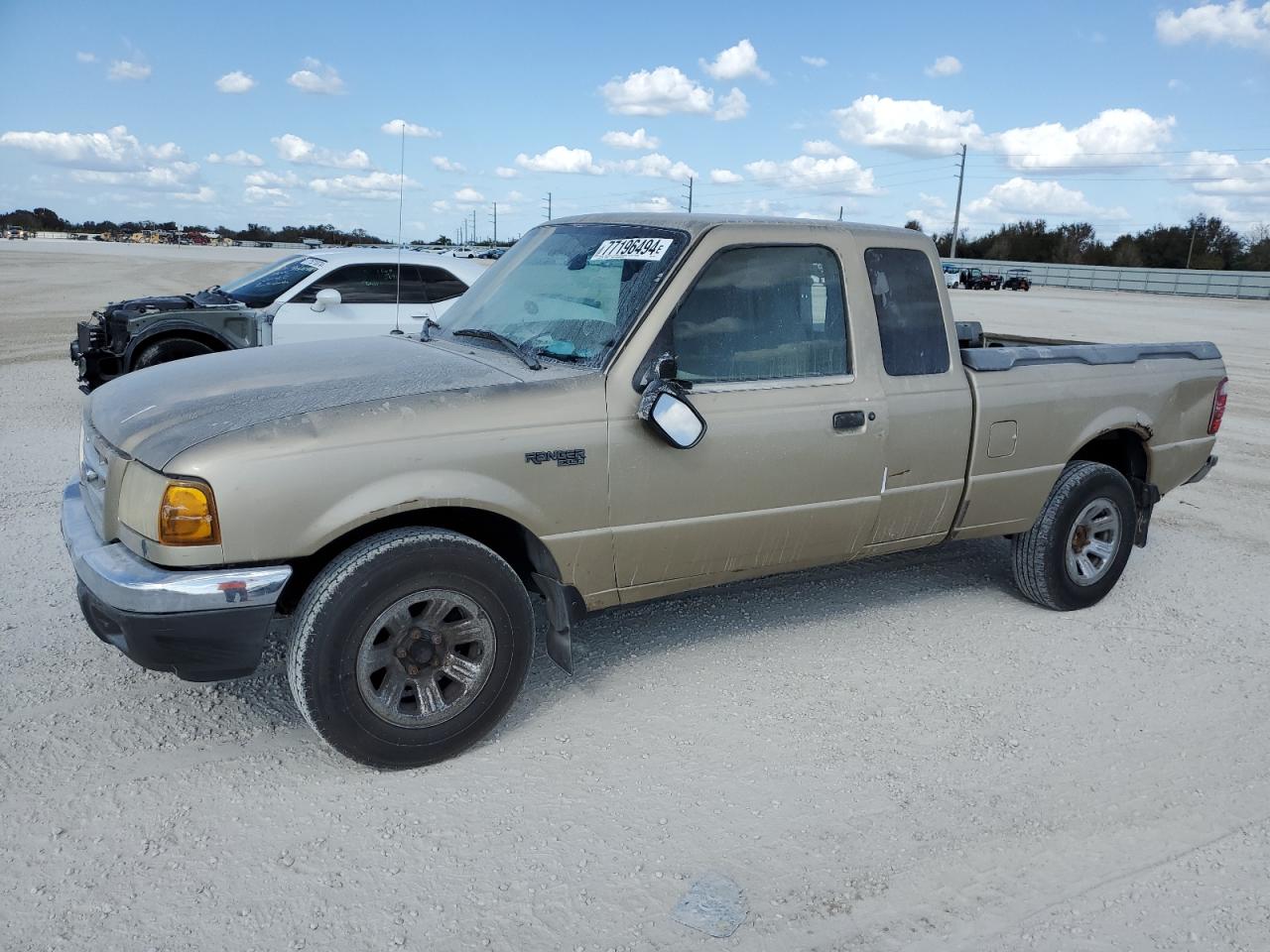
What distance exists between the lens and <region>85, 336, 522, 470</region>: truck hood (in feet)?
10.9

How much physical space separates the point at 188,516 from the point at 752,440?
2.06 m

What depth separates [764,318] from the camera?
4.15 meters

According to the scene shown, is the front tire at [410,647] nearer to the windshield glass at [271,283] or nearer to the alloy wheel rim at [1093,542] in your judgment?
the alloy wheel rim at [1093,542]

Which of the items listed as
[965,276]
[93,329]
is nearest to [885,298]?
[93,329]

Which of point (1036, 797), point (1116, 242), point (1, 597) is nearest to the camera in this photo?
point (1036, 797)

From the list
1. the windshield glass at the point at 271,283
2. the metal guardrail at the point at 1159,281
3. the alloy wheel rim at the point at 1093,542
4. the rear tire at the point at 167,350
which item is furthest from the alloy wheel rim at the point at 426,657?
the metal guardrail at the point at 1159,281

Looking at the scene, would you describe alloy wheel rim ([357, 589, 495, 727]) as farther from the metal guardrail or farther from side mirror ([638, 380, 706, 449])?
the metal guardrail

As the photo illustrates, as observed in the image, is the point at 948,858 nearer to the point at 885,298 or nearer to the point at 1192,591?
the point at 885,298

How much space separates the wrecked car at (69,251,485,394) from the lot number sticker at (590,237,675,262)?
4813 millimetres

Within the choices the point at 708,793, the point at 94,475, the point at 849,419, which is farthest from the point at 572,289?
the point at 708,793

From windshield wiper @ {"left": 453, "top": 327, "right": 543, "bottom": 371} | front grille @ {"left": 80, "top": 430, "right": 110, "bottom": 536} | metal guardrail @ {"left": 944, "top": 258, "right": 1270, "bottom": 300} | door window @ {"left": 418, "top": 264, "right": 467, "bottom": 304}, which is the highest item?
metal guardrail @ {"left": 944, "top": 258, "right": 1270, "bottom": 300}

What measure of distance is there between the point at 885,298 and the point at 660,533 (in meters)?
1.53

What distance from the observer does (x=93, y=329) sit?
9.42 metres

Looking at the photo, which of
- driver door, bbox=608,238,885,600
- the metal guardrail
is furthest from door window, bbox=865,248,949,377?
the metal guardrail
